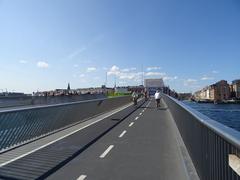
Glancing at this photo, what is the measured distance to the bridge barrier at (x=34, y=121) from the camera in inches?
398

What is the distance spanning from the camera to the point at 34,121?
1238cm

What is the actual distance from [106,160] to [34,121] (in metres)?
4.74

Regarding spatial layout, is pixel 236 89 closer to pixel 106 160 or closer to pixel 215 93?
pixel 215 93

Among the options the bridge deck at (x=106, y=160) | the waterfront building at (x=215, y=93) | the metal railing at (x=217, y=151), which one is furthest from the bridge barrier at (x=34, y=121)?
the waterfront building at (x=215, y=93)

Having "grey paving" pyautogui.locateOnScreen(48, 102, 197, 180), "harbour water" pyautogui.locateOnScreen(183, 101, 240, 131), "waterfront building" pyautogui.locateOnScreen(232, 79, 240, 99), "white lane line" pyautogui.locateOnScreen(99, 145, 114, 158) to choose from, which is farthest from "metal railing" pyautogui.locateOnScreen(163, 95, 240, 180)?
"waterfront building" pyautogui.locateOnScreen(232, 79, 240, 99)

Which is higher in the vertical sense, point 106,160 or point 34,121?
point 34,121

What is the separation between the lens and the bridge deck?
23.6ft

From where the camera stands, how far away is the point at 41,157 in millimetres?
8984

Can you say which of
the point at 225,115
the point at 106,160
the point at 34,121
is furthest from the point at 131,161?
the point at 225,115

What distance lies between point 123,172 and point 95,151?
269 cm

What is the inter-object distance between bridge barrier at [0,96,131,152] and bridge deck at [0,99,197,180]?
111 cm

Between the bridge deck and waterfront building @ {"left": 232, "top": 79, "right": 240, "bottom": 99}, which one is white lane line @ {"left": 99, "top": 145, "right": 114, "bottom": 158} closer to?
the bridge deck

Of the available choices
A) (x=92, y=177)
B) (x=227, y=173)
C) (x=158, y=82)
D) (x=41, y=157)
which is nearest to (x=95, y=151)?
(x=41, y=157)

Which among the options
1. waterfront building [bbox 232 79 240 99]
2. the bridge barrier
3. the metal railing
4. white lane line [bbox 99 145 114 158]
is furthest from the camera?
waterfront building [bbox 232 79 240 99]
